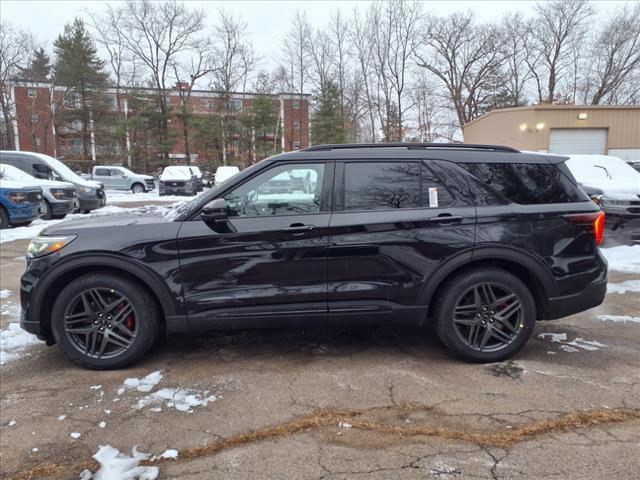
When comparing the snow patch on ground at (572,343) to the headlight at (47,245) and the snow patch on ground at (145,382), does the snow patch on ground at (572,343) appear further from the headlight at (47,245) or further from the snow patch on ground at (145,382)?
the headlight at (47,245)

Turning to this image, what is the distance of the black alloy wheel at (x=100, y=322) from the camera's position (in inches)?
138

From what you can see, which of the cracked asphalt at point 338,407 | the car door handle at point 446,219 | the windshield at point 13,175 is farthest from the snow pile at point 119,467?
the windshield at point 13,175

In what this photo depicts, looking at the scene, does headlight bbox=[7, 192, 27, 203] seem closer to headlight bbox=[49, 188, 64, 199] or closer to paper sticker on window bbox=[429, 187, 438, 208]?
headlight bbox=[49, 188, 64, 199]

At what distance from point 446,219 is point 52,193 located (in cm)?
1305

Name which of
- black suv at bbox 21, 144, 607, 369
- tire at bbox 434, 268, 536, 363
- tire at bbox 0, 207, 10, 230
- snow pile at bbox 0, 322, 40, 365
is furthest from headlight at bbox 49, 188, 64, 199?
tire at bbox 434, 268, 536, 363

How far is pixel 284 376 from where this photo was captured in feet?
11.3

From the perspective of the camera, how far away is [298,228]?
11.3ft

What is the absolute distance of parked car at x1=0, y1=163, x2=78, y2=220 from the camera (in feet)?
42.2

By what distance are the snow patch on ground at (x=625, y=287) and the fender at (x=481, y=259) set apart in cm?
289

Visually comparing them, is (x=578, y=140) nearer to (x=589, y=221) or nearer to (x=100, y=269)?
(x=589, y=221)

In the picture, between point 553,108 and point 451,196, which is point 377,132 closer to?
point 553,108

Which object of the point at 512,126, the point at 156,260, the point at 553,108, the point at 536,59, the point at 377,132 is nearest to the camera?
the point at 156,260

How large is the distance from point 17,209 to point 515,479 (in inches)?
486

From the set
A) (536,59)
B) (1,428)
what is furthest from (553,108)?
(536,59)
